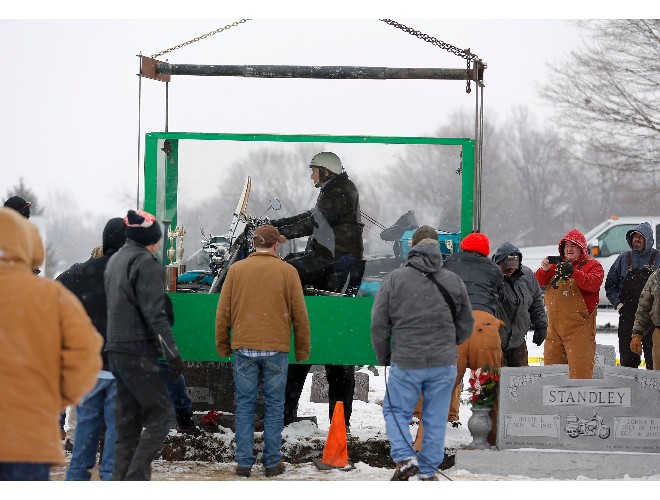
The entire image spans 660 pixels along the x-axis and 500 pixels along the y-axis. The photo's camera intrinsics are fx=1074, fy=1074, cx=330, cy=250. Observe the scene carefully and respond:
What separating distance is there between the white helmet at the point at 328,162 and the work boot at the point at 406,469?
2.84 meters

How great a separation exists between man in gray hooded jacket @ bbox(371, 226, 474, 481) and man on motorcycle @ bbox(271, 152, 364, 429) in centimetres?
177

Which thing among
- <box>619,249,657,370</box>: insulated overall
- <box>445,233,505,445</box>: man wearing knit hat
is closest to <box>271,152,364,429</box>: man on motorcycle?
<box>445,233,505,445</box>: man wearing knit hat

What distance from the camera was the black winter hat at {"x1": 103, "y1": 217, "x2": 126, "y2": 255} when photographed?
6.85m

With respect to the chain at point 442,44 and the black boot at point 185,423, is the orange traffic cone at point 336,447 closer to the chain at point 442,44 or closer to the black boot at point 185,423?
the black boot at point 185,423

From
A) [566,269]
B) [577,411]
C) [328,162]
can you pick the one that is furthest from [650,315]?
[328,162]

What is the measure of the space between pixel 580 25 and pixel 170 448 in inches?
755

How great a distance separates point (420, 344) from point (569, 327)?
83.1 inches

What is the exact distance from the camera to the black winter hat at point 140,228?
6.36 meters

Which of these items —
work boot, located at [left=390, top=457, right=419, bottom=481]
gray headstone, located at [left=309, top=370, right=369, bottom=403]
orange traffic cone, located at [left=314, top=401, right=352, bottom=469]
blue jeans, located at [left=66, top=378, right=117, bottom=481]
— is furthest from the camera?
gray headstone, located at [left=309, top=370, right=369, bottom=403]

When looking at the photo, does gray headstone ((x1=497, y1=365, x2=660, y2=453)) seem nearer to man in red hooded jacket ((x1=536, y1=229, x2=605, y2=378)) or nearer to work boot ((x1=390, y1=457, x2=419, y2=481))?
man in red hooded jacket ((x1=536, y1=229, x2=605, y2=378))

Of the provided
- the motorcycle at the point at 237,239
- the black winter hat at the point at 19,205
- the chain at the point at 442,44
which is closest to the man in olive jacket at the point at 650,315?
the chain at the point at 442,44

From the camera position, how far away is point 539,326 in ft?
30.5
